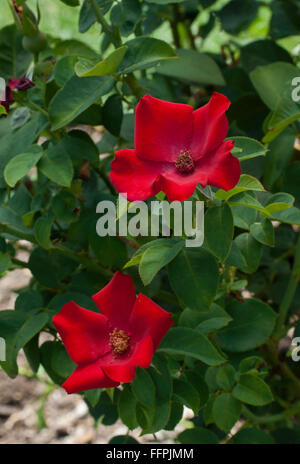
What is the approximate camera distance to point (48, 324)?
2.85ft

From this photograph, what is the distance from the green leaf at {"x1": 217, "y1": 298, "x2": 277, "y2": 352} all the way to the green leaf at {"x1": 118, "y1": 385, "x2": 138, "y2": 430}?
0.21 metres

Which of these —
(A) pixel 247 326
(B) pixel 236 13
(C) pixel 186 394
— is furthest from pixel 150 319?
(B) pixel 236 13

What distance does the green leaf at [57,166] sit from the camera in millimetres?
762

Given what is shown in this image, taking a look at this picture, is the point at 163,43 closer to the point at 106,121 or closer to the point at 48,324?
the point at 106,121

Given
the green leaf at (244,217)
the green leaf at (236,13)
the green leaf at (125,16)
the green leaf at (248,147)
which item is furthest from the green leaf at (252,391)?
the green leaf at (236,13)

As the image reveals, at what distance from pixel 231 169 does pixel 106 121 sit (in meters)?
0.33

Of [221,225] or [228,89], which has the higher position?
[221,225]

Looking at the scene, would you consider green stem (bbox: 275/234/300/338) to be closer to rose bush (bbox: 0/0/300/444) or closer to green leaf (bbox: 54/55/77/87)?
rose bush (bbox: 0/0/300/444)

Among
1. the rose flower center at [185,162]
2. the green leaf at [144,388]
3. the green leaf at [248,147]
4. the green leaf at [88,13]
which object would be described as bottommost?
the green leaf at [144,388]

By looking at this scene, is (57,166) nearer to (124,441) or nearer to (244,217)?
(244,217)

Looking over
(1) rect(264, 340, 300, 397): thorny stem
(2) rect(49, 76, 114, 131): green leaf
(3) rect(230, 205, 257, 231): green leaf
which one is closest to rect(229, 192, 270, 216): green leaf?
(3) rect(230, 205, 257, 231): green leaf

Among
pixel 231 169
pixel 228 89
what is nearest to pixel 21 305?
pixel 231 169

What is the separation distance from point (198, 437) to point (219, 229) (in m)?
0.48

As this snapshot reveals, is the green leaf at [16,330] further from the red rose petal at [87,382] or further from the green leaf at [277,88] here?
the green leaf at [277,88]
